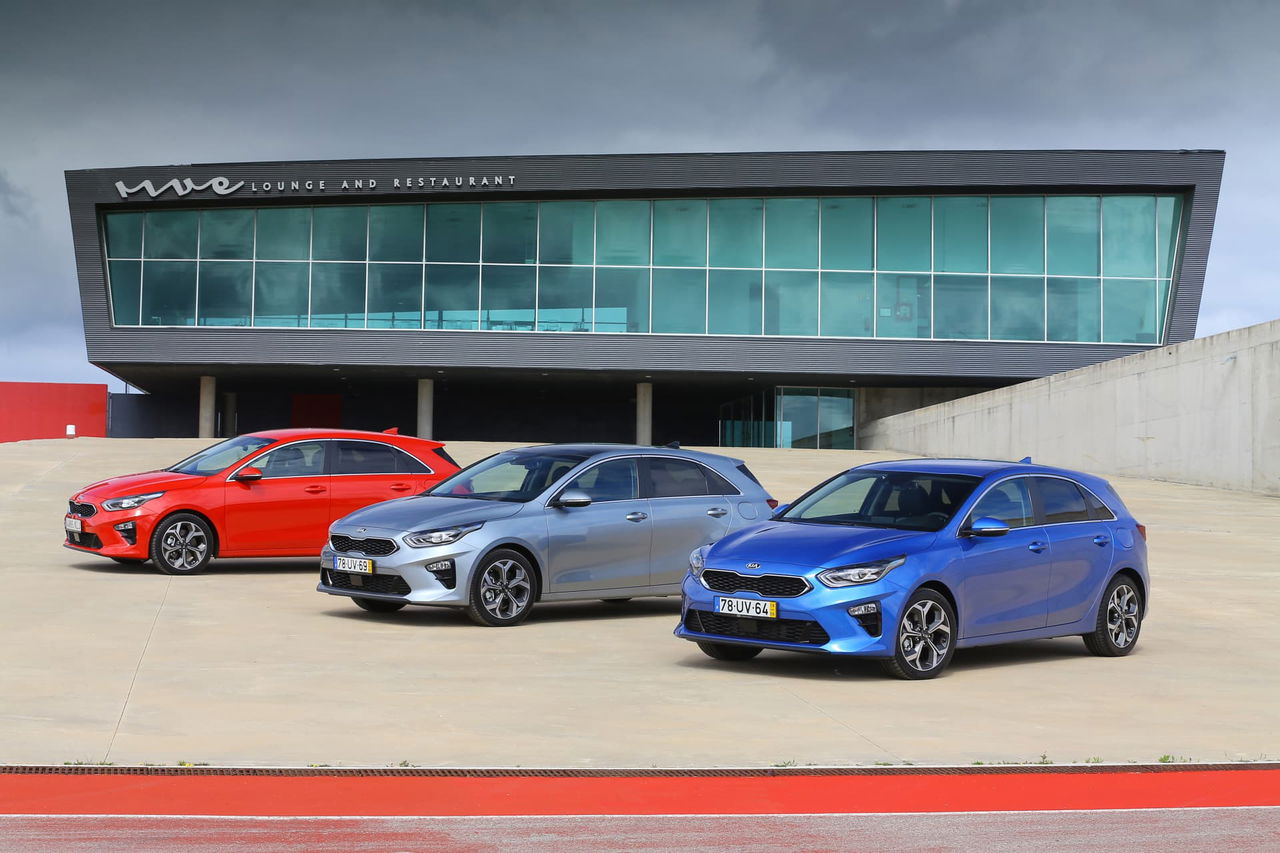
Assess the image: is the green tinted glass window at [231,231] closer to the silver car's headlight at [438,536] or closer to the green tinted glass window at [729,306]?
the green tinted glass window at [729,306]

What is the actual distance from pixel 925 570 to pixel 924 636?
429 mm

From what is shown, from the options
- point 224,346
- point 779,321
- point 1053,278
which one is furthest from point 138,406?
point 1053,278

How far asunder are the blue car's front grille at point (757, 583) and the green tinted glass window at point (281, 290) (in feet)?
129

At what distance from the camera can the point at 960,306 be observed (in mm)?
47094

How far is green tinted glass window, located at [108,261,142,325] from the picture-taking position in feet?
156

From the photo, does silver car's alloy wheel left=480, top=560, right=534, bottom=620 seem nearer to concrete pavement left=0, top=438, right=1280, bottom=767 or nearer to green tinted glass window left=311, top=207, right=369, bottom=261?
concrete pavement left=0, top=438, right=1280, bottom=767

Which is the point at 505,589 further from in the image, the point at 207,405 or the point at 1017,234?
the point at 207,405

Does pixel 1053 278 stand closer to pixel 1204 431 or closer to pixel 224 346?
pixel 1204 431

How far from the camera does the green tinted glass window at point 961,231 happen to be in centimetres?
4681

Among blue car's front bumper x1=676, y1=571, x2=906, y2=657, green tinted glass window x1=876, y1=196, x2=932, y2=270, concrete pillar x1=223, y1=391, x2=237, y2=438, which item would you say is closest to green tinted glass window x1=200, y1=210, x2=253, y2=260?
concrete pillar x1=223, y1=391, x2=237, y2=438

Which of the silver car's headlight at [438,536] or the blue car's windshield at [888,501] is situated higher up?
the blue car's windshield at [888,501]

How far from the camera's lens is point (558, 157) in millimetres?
46188

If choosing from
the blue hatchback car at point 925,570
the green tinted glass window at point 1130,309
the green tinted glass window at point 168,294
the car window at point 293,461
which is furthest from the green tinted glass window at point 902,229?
the blue hatchback car at point 925,570

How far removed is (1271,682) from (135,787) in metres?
7.46
